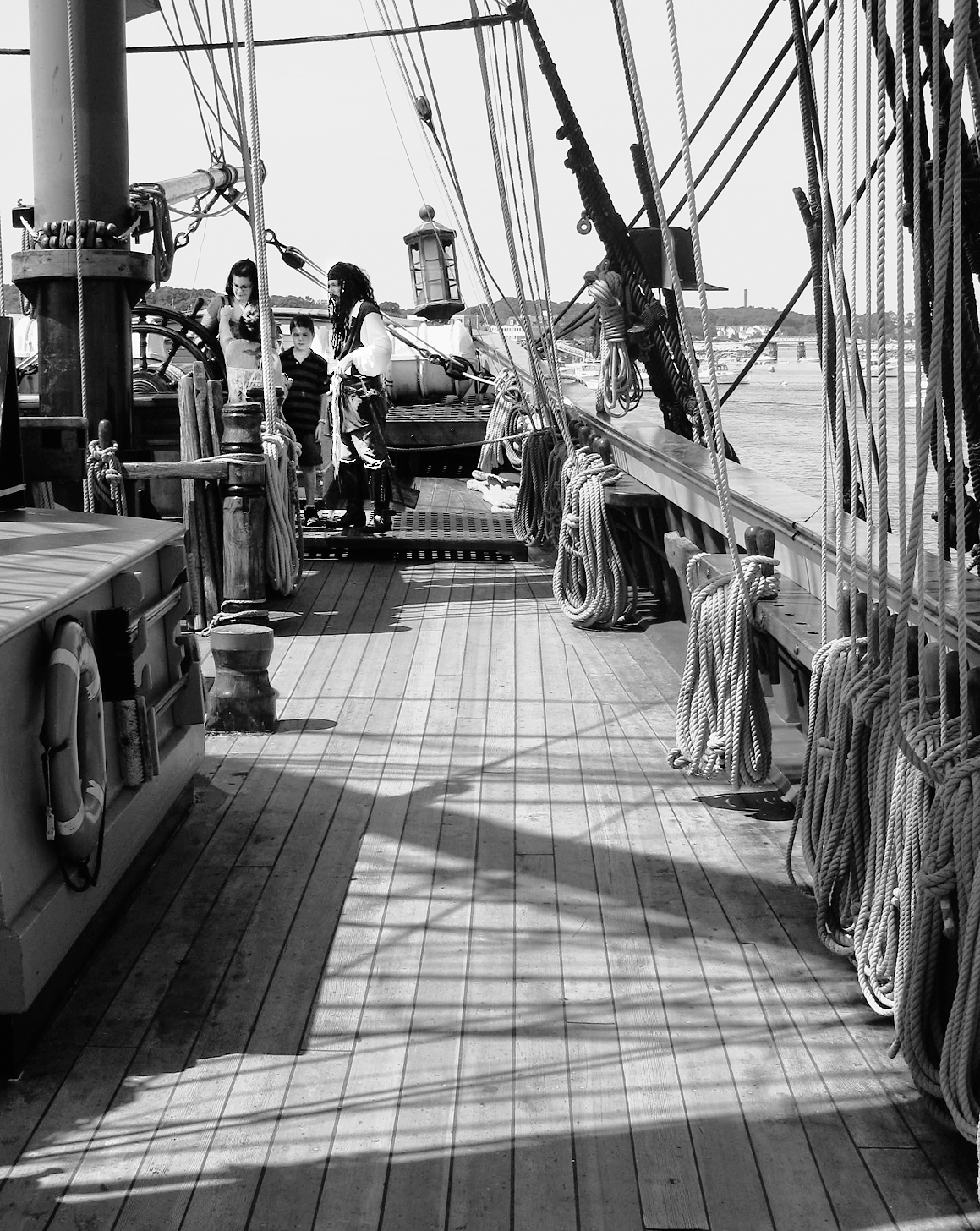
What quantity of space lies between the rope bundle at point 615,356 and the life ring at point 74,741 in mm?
4701

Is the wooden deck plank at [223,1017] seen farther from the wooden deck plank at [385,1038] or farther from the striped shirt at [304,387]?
the striped shirt at [304,387]

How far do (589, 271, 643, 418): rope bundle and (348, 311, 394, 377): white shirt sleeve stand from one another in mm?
1289

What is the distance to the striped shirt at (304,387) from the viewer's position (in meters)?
8.29

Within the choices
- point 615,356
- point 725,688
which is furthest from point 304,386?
point 725,688

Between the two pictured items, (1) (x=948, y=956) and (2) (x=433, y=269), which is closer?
(1) (x=948, y=956)

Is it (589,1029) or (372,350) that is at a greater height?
(372,350)

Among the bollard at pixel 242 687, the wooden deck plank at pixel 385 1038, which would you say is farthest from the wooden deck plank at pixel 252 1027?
the bollard at pixel 242 687

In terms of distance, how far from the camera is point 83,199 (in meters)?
6.09

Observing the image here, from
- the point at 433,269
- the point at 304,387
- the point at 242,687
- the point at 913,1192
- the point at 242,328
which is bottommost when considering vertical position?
the point at 913,1192

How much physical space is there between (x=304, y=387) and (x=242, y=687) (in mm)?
4201

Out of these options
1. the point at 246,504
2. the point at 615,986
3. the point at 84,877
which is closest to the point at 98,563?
the point at 84,877

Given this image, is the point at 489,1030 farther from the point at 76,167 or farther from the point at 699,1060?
the point at 76,167

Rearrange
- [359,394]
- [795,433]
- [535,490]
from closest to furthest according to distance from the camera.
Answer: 1. [359,394]
2. [535,490]
3. [795,433]

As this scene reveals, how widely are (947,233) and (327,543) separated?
5582 millimetres
